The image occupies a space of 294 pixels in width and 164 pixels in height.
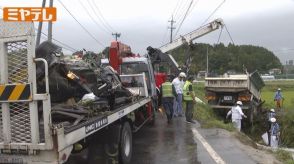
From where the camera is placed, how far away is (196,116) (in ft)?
55.8

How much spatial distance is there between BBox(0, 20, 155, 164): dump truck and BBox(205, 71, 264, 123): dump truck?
11.5 metres

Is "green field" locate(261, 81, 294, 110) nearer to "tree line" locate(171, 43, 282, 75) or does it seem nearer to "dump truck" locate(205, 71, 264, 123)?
"dump truck" locate(205, 71, 264, 123)

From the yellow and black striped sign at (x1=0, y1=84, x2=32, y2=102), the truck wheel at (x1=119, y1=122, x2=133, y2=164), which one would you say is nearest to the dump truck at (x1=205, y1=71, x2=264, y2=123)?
the truck wheel at (x1=119, y1=122, x2=133, y2=164)

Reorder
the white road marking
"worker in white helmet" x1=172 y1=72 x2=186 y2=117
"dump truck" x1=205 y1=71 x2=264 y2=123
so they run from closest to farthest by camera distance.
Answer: the white road marking, "worker in white helmet" x1=172 y1=72 x2=186 y2=117, "dump truck" x1=205 y1=71 x2=264 y2=123

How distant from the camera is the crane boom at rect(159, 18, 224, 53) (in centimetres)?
2419

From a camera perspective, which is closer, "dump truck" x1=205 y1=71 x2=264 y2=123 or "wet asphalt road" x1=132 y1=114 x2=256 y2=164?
"wet asphalt road" x1=132 y1=114 x2=256 y2=164

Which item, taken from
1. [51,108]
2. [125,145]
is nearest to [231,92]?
[125,145]

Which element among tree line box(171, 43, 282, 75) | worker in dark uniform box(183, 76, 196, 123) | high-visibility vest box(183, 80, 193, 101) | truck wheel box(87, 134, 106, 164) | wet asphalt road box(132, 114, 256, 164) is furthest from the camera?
tree line box(171, 43, 282, 75)

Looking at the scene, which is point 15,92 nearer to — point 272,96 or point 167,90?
point 167,90

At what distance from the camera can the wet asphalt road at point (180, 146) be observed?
9.19m

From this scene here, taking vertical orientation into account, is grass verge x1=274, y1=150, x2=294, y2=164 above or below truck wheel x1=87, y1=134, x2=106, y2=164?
below

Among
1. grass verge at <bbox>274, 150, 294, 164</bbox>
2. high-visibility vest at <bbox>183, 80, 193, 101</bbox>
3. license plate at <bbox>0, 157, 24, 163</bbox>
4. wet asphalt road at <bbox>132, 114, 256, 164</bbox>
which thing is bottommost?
grass verge at <bbox>274, 150, 294, 164</bbox>

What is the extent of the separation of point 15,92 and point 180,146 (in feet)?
19.6

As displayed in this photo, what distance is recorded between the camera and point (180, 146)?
35.2 ft
